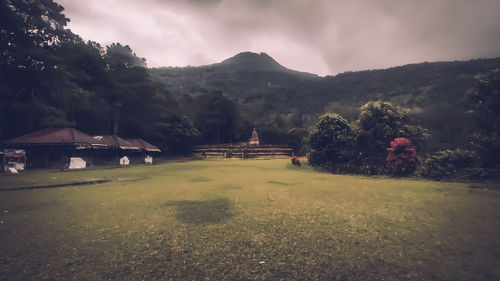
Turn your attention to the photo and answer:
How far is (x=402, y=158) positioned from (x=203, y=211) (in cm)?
1390

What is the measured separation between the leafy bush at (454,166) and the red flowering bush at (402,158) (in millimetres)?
712

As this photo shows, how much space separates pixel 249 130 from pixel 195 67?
149701mm

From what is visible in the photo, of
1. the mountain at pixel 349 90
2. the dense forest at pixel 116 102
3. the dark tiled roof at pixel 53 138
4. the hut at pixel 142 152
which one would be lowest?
the hut at pixel 142 152

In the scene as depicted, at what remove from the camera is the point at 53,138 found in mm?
16656

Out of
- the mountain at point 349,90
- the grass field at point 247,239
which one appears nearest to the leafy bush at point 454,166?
the grass field at point 247,239

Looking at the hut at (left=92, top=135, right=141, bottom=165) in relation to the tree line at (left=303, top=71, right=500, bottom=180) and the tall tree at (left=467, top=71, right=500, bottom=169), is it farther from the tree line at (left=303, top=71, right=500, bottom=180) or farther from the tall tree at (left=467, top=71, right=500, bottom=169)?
the tall tree at (left=467, top=71, right=500, bottom=169)

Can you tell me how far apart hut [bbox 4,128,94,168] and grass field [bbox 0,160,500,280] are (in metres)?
12.1

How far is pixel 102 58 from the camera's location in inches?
1102

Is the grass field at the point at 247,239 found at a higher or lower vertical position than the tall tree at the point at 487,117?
lower

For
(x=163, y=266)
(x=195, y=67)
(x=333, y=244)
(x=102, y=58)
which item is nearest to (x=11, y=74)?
(x=102, y=58)

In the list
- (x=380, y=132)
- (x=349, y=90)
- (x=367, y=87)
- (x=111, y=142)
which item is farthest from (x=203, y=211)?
(x=349, y=90)

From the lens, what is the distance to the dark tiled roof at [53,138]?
1620cm

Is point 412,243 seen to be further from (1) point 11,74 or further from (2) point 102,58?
(2) point 102,58

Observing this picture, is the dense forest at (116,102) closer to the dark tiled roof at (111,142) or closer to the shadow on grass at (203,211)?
the dark tiled roof at (111,142)
